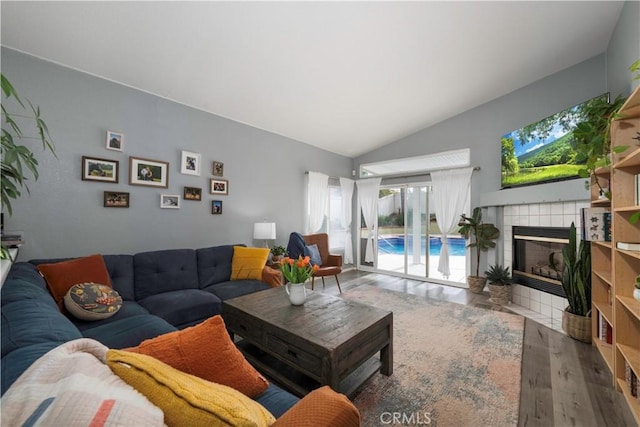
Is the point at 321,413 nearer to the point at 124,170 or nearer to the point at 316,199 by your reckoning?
the point at 124,170

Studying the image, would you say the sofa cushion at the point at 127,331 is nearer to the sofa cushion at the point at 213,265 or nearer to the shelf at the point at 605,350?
the sofa cushion at the point at 213,265

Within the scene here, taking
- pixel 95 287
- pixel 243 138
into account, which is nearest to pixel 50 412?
pixel 95 287

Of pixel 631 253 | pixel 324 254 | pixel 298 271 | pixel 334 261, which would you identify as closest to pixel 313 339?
pixel 298 271

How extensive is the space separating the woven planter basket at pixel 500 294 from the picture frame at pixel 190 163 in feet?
14.3

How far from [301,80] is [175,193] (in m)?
2.08

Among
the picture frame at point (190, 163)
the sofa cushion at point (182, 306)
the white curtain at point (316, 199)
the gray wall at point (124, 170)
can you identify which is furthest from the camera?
the white curtain at point (316, 199)

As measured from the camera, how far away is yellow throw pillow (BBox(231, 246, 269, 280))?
10.5ft

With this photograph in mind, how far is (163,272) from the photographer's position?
8.92 ft

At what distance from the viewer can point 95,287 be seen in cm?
203

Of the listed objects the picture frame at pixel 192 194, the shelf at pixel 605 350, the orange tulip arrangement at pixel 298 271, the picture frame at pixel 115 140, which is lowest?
the shelf at pixel 605 350

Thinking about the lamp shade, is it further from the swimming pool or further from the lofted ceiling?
the swimming pool

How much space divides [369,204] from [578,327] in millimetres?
3683

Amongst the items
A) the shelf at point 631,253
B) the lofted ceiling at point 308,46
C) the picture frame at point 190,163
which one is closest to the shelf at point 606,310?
the shelf at point 631,253

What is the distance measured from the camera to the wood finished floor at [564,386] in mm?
1585
